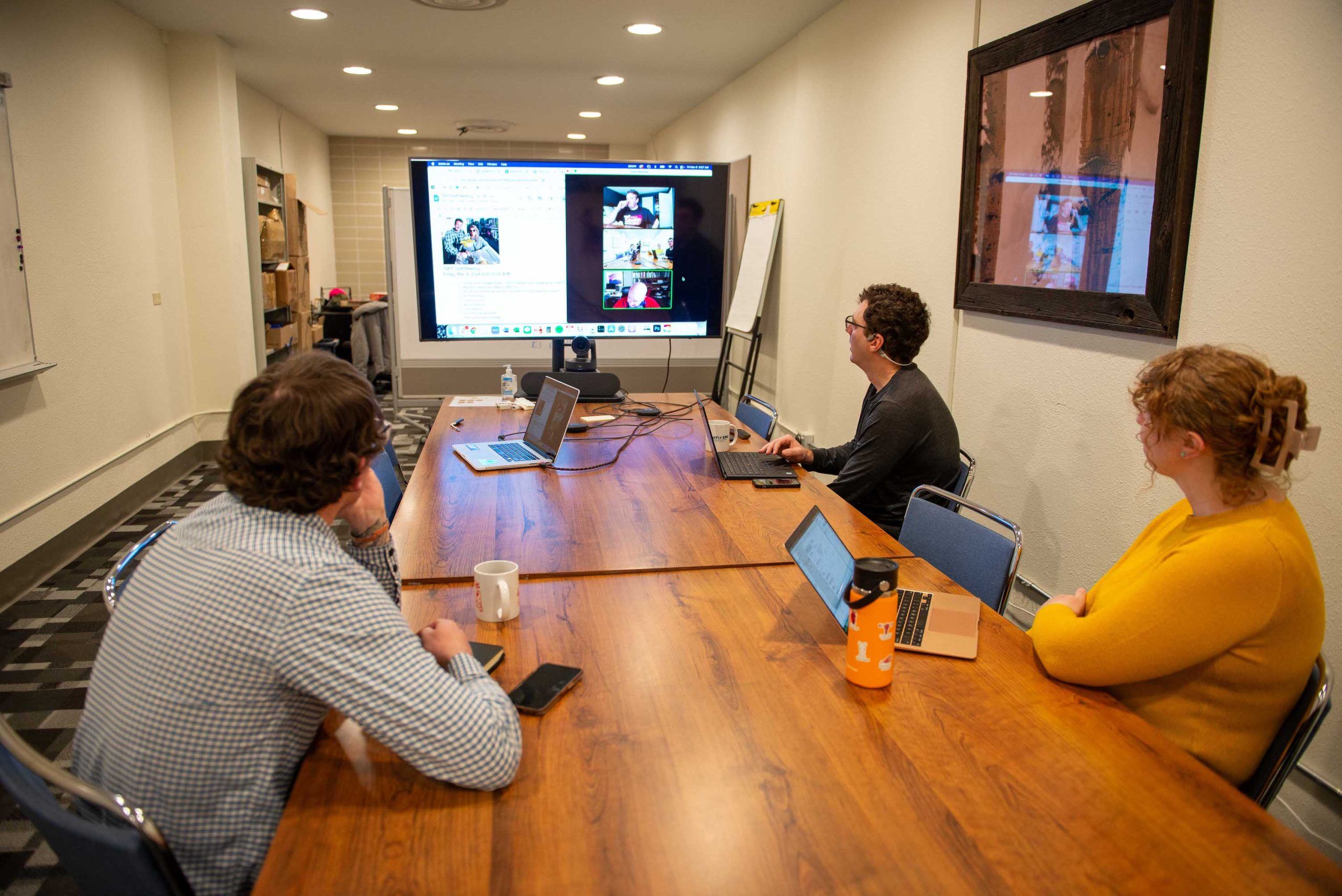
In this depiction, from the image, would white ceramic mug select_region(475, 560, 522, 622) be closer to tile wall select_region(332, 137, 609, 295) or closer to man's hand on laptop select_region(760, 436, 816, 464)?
man's hand on laptop select_region(760, 436, 816, 464)

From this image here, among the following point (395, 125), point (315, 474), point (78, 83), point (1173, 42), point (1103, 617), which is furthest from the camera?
point (395, 125)

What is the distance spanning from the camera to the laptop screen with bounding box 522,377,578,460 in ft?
8.90

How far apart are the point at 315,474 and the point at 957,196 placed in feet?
9.26

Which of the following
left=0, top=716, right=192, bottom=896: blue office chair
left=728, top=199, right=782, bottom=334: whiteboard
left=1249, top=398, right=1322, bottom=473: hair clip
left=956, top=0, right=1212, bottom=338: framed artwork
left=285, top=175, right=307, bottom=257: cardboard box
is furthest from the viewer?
left=285, top=175, right=307, bottom=257: cardboard box

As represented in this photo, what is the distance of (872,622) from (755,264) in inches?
176

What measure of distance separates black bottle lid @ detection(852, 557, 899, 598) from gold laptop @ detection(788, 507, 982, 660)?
9cm

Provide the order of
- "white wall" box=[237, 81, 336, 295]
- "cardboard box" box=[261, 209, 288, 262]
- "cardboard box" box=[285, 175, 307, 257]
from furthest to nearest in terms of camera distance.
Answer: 1. "cardboard box" box=[285, 175, 307, 257]
2. "white wall" box=[237, 81, 336, 295]
3. "cardboard box" box=[261, 209, 288, 262]

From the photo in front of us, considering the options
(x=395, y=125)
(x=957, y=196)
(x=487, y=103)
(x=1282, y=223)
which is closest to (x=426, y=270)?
(x=957, y=196)

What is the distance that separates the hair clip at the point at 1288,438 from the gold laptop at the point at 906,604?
0.54m

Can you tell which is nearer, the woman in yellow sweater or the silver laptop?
the woman in yellow sweater

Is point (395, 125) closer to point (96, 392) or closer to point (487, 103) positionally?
point (487, 103)

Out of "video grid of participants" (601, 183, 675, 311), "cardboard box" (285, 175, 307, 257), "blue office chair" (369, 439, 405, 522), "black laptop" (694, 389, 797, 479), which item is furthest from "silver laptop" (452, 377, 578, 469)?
"cardboard box" (285, 175, 307, 257)

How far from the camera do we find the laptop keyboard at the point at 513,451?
280 centimetres

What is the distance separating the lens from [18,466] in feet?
11.4
